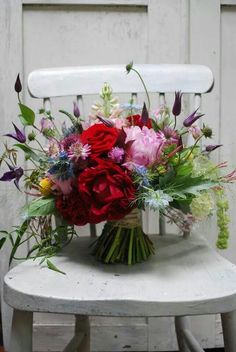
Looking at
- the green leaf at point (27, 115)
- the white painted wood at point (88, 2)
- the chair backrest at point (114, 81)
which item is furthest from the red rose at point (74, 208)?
the white painted wood at point (88, 2)

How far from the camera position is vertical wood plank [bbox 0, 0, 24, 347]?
3.57 ft

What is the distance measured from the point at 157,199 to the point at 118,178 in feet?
0.19

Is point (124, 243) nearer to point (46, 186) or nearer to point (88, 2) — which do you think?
point (46, 186)

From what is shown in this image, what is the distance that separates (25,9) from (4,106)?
0.23 meters

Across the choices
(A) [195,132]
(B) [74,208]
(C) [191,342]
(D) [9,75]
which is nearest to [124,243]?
(B) [74,208]

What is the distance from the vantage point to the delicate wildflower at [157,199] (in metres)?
0.59

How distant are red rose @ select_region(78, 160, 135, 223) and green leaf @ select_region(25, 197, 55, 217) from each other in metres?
0.08

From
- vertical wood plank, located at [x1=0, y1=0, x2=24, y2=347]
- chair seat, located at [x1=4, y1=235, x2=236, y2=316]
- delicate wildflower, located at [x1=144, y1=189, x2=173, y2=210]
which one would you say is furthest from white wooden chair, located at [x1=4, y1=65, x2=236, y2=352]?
vertical wood plank, located at [x1=0, y1=0, x2=24, y2=347]

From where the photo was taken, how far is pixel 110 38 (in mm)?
1102

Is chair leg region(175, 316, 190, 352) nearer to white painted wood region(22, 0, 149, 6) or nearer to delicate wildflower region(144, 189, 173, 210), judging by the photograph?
delicate wildflower region(144, 189, 173, 210)

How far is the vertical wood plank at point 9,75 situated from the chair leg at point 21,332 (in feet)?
1.73

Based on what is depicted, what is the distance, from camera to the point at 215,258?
0.73 m

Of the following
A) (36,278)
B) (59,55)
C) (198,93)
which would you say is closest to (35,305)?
(36,278)

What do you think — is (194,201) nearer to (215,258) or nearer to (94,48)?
(215,258)
